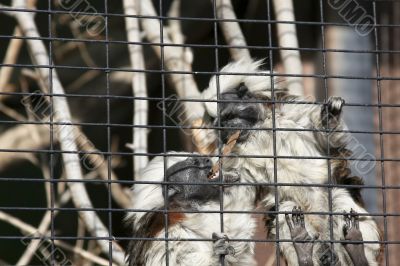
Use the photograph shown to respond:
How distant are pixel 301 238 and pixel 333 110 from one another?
0.71 metres

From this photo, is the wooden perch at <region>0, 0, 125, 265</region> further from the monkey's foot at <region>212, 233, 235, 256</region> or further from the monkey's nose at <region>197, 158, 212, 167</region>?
the monkey's foot at <region>212, 233, 235, 256</region>

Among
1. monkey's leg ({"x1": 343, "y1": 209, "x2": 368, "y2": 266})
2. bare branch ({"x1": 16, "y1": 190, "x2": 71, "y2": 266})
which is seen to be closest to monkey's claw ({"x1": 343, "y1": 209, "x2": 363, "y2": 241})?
monkey's leg ({"x1": 343, "y1": 209, "x2": 368, "y2": 266})

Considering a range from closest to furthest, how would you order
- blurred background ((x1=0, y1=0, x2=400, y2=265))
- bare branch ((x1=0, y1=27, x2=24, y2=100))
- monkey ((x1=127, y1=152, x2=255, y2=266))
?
monkey ((x1=127, y1=152, x2=255, y2=266)) → bare branch ((x1=0, y1=27, x2=24, y2=100)) → blurred background ((x1=0, y1=0, x2=400, y2=265))

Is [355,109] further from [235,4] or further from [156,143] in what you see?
[156,143]

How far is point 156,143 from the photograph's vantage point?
23.2ft

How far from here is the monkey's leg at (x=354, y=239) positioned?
14.3 ft

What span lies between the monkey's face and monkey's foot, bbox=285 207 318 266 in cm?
46

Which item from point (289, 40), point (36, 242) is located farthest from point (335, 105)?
point (36, 242)

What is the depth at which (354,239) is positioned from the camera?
435cm

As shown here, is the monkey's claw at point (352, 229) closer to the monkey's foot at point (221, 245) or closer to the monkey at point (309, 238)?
the monkey at point (309, 238)

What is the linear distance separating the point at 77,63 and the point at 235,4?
1.13 metres

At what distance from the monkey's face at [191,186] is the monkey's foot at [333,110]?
518mm

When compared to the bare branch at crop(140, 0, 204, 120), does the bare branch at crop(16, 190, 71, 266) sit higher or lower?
lower

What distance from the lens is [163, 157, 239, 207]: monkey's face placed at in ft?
15.4
